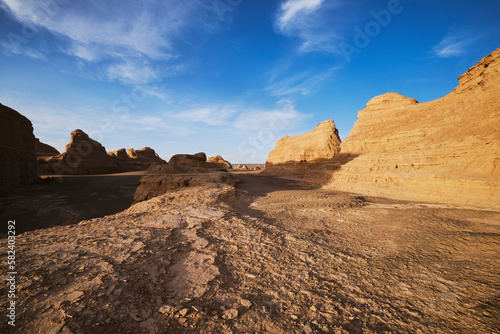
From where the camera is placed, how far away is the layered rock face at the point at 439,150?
749cm

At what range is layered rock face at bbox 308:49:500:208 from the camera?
7.49 m

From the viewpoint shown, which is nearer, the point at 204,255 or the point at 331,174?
the point at 204,255

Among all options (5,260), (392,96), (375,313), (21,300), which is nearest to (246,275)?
(375,313)

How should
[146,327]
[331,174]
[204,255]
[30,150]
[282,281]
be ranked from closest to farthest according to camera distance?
[146,327] < [282,281] < [204,255] < [331,174] < [30,150]

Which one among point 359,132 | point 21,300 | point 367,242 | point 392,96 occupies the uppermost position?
point 392,96

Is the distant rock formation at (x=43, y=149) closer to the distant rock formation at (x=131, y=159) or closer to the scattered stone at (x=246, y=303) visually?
the distant rock formation at (x=131, y=159)

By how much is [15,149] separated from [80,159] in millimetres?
13119

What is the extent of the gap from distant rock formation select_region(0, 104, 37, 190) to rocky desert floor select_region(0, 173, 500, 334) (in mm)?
17127

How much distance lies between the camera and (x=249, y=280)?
2.25m

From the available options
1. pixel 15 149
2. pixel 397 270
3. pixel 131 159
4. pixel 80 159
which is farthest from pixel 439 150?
pixel 131 159

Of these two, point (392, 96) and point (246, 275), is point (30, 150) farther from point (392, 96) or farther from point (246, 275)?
point (392, 96)

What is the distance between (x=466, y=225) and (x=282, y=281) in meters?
5.21

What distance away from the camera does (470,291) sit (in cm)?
210

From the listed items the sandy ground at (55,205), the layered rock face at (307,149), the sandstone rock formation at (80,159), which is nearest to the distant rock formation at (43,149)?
the sandstone rock formation at (80,159)
